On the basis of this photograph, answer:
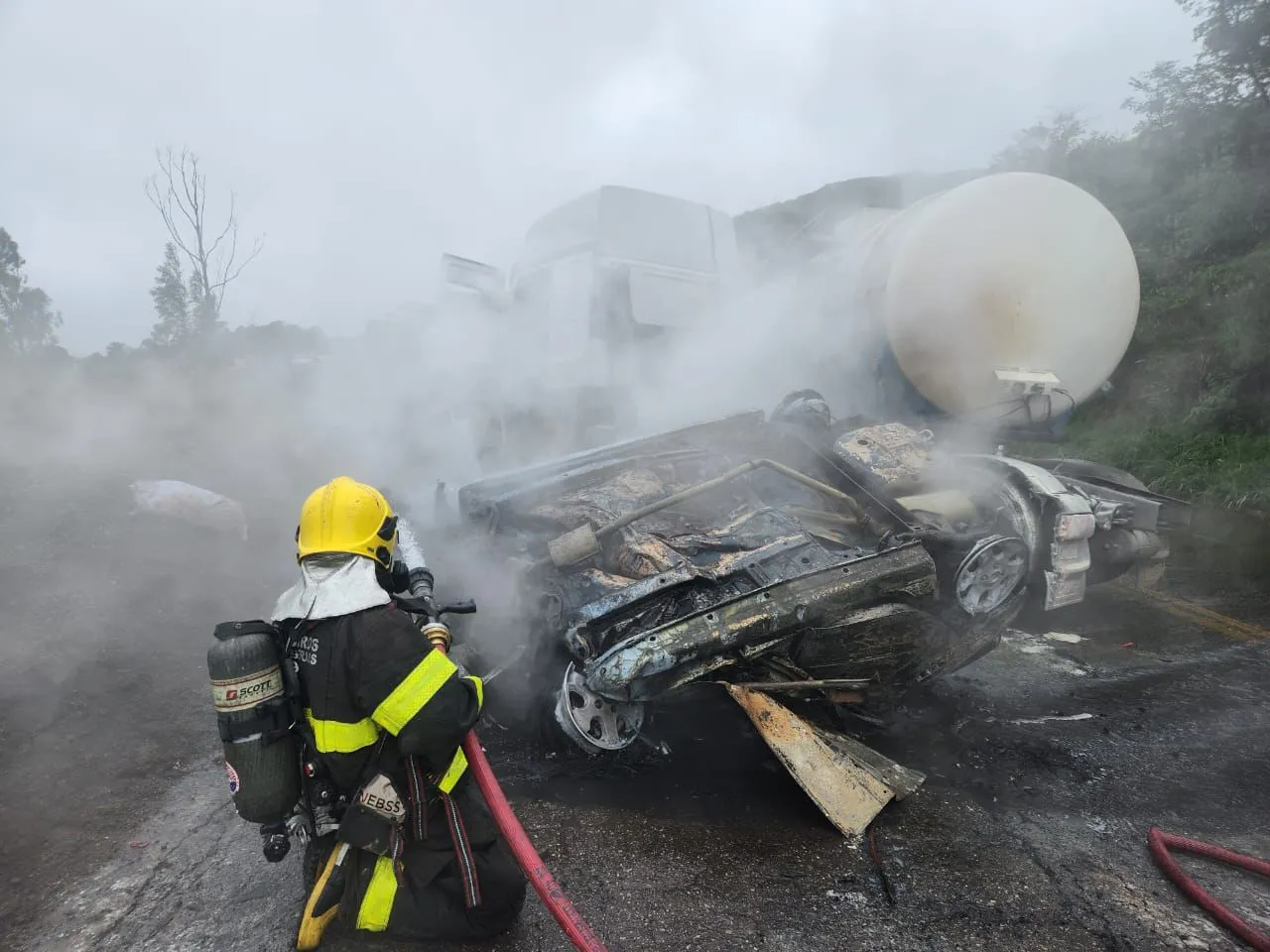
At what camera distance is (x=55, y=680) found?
13.2 feet

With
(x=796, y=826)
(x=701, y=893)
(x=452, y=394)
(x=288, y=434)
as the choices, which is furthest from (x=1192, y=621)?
(x=288, y=434)

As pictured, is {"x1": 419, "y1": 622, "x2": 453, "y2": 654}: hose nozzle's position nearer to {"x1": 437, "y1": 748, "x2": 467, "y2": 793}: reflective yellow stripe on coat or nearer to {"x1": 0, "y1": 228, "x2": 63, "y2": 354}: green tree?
{"x1": 437, "y1": 748, "x2": 467, "y2": 793}: reflective yellow stripe on coat

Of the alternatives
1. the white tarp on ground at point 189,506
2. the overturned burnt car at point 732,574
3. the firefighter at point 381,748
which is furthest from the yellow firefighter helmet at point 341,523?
the white tarp on ground at point 189,506

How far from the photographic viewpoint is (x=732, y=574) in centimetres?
301

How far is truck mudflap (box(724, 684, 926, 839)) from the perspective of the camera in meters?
2.66

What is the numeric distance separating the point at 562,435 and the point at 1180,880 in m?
4.85

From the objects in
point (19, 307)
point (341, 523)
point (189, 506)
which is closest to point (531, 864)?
point (341, 523)

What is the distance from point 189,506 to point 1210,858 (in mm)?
7158

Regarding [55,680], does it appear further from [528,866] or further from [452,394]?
[452,394]

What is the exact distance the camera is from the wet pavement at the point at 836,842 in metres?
2.22

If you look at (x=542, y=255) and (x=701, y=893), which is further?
(x=542, y=255)

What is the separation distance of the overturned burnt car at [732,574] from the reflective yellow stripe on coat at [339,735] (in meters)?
0.89

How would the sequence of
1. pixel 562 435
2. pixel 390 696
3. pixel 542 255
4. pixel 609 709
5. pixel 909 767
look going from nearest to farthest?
pixel 390 696
pixel 609 709
pixel 909 767
pixel 562 435
pixel 542 255

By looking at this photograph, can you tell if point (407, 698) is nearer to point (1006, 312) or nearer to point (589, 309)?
point (1006, 312)
